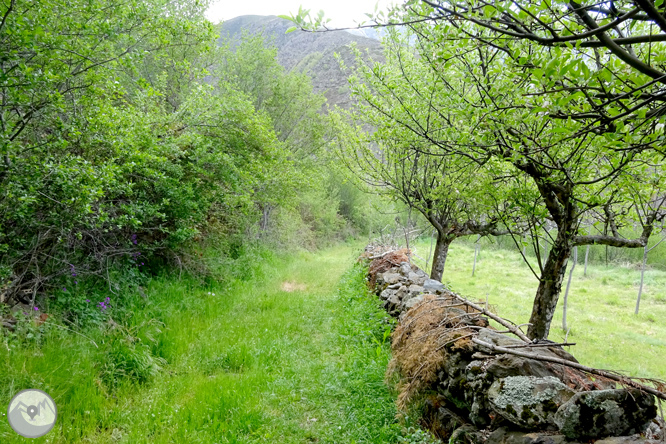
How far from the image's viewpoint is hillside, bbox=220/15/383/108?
49.0 metres

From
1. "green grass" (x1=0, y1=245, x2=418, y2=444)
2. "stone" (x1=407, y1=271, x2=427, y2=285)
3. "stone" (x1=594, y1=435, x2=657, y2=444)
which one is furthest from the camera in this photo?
"stone" (x1=407, y1=271, x2=427, y2=285)

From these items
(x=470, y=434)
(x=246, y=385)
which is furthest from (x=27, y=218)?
(x=470, y=434)

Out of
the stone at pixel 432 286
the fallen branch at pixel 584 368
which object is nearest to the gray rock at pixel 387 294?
the stone at pixel 432 286

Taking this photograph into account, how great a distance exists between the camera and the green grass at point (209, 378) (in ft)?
12.0

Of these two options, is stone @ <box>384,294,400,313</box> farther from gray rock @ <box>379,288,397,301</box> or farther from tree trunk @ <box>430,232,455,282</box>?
tree trunk @ <box>430,232,455,282</box>

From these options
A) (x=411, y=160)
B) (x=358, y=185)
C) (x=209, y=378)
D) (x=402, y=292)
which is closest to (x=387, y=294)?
(x=402, y=292)

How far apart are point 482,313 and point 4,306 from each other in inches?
246

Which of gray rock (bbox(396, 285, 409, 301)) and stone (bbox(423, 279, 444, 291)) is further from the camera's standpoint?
gray rock (bbox(396, 285, 409, 301))

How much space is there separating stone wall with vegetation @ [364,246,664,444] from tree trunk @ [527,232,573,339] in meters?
1.10

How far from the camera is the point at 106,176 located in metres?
4.36

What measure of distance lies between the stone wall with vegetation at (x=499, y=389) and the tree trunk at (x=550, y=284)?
1.10 m

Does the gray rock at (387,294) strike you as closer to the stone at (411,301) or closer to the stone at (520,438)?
the stone at (411,301)

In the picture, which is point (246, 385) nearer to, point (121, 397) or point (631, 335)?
point (121, 397)

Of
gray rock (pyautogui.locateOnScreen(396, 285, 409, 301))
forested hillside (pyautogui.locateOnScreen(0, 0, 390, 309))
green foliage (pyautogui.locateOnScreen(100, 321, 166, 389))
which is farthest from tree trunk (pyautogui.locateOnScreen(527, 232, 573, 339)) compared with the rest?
forested hillside (pyautogui.locateOnScreen(0, 0, 390, 309))
